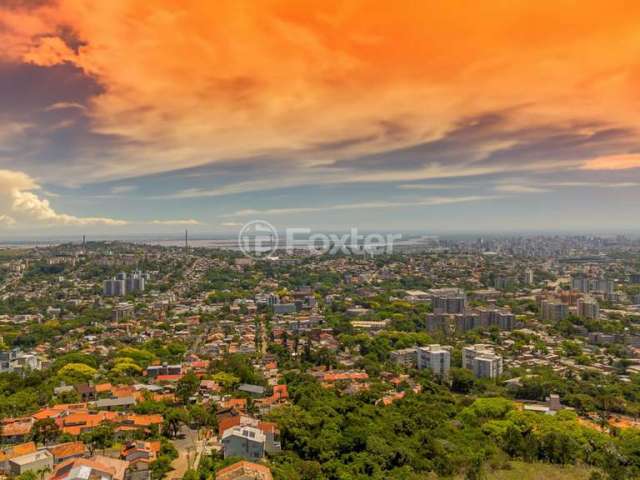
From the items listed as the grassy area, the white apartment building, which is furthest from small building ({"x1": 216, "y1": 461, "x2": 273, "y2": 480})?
the white apartment building

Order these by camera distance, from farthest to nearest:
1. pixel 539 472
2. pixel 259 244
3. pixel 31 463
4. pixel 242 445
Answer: pixel 259 244 → pixel 539 472 → pixel 242 445 → pixel 31 463

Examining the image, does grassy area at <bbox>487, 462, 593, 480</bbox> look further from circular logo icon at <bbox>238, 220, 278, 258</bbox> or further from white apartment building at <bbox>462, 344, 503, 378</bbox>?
circular logo icon at <bbox>238, 220, 278, 258</bbox>

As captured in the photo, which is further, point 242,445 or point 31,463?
point 242,445

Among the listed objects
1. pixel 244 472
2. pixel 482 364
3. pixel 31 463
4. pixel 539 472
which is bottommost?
pixel 539 472

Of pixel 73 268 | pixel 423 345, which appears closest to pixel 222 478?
pixel 423 345

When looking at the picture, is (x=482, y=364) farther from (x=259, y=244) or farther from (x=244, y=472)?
(x=259, y=244)

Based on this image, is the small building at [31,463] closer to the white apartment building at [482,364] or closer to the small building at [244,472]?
the small building at [244,472]

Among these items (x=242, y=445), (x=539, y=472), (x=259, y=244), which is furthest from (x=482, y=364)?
(x=259, y=244)

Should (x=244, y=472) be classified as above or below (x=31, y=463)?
above

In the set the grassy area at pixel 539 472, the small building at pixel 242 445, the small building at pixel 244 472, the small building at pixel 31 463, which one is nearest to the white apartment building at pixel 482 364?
the grassy area at pixel 539 472
